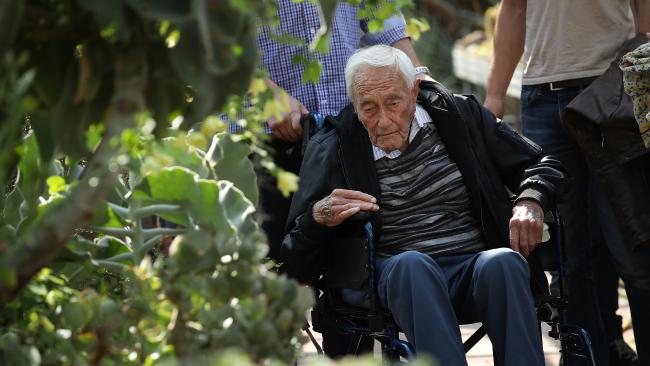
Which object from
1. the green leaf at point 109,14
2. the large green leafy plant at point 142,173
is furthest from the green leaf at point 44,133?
the green leaf at point 109,14

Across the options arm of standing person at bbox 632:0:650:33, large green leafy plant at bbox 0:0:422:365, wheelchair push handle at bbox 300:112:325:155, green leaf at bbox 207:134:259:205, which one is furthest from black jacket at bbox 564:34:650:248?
large green leafy plant at bbox 0:0:422:365

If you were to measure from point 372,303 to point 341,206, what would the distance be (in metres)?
0.30

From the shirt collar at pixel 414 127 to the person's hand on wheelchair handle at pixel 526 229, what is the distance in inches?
17.9

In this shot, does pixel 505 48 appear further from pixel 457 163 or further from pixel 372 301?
pixel 372 301

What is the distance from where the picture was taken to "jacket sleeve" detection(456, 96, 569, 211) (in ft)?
11.3

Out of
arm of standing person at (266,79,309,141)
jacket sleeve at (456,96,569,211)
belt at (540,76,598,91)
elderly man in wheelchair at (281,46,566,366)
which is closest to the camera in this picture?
elderly man in wheelchair at (281,46,566,366)

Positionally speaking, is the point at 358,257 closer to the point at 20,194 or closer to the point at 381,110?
the point at 381,110

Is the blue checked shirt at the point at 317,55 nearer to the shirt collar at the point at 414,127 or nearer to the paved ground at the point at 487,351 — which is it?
the shirt collar at the point at 414,127

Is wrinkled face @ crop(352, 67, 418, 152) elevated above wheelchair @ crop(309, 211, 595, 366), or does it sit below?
above

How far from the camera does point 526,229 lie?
10.7 feet

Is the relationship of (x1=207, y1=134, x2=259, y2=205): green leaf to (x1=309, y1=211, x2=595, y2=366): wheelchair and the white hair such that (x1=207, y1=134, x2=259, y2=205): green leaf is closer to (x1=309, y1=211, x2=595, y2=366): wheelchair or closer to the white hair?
(x1=309, y1=211, x2=595, y2=366): wheelchair

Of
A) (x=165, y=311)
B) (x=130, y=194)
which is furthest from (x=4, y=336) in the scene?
(x=130, y=194)

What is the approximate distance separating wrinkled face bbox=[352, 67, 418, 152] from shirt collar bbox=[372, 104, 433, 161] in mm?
32

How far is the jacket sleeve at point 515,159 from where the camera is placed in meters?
3.43
